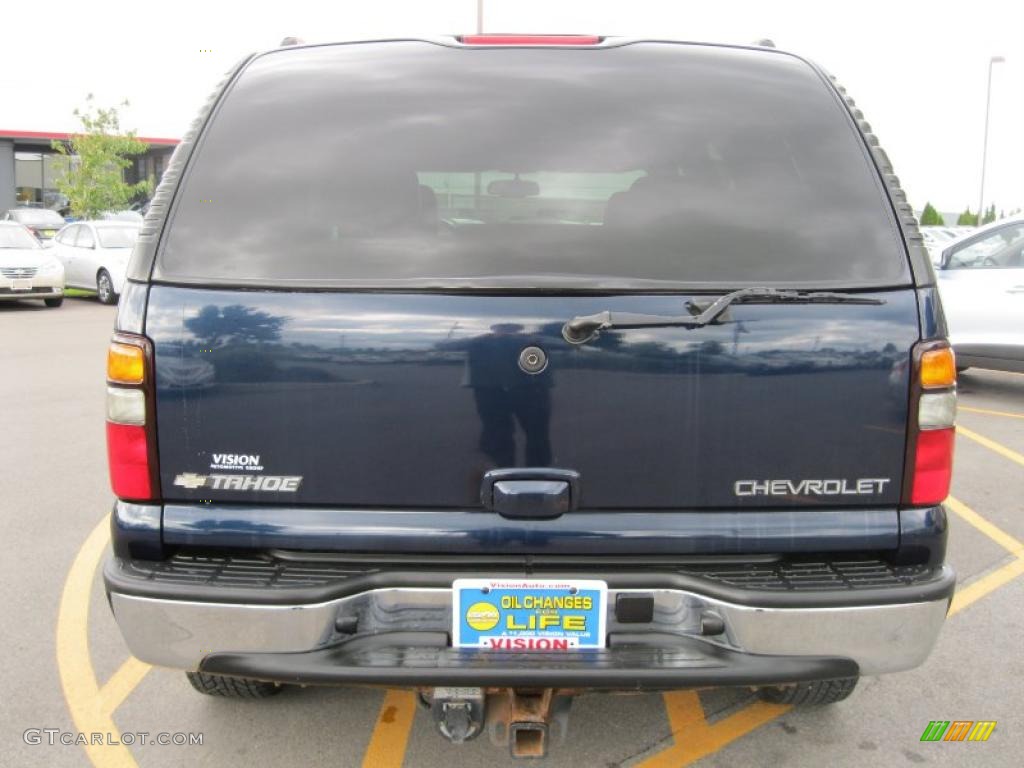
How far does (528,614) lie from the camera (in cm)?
219

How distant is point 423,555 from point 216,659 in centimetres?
56

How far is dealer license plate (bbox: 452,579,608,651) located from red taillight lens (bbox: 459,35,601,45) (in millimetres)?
1592

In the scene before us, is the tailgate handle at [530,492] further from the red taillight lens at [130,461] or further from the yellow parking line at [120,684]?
the yellow parking line at [120,684]

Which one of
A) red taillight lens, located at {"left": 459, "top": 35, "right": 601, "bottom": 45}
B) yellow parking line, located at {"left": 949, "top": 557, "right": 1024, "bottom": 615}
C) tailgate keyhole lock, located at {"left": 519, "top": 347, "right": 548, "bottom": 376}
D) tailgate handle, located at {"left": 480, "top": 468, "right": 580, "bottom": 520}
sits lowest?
yellow parking line, located at {"left": 949, "top": 557, "right": 1024, "bottom": 615}

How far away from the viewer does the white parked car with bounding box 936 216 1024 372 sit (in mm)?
7844

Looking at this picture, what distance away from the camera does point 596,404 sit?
7.21 feet

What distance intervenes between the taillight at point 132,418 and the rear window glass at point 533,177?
220mm

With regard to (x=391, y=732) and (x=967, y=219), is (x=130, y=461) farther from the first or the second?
(x=967, y=219)

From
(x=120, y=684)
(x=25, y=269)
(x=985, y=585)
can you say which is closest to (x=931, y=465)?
(x=985, y=585)

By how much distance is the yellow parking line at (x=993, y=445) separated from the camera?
6.47 meters

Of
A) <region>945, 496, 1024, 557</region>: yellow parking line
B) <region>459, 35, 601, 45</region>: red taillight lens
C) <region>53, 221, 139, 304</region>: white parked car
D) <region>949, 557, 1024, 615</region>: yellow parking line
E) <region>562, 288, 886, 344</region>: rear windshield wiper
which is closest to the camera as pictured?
<region>562, 288, 886, 344</region>: rear windshield wiper

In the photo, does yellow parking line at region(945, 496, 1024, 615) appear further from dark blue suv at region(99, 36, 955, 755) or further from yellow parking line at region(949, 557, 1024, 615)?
dark blue suv at region(99, 36, 955, 755)

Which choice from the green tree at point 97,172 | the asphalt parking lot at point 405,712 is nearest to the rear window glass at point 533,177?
the asphalt parking lot at point 405,712

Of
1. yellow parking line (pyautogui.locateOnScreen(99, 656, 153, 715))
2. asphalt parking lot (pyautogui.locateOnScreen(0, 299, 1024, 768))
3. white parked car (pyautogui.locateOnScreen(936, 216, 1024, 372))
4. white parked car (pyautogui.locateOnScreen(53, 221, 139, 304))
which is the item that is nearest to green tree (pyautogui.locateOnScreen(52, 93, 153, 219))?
white parked car (pyautogui.locateOnScreen(53, 221, 139, 304))
